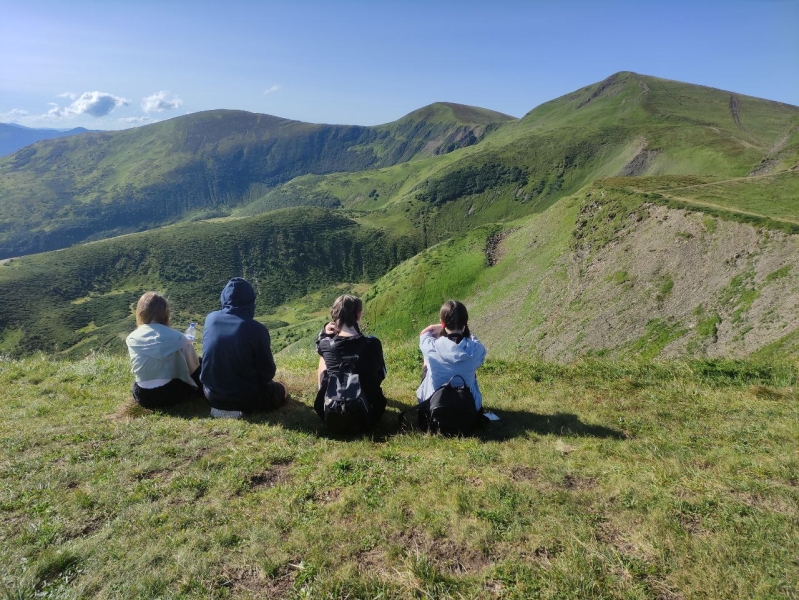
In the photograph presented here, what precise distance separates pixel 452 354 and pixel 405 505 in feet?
9.53

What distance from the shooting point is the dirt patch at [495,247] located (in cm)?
6034

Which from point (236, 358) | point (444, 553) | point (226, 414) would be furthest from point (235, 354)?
point (444, 553)

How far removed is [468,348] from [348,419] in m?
2.43

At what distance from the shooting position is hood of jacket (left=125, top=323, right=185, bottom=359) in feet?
27.5

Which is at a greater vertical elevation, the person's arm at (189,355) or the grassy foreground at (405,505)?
the person's arm at (189,355)

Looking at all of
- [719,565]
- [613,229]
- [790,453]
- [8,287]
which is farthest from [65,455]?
[8,287]

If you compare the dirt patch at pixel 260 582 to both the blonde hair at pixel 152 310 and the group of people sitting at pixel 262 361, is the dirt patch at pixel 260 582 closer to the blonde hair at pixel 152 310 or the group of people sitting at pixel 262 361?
the group of people sitting at pixel 262 361

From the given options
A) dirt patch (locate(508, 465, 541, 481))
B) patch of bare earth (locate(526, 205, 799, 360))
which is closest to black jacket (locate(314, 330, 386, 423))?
dirt patch (locate(508, 465, 541, 481))

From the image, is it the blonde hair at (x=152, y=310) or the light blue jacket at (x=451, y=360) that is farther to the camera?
the blonde hair at (x=152, y=310)

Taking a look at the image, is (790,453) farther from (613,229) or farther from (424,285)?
(424,285)

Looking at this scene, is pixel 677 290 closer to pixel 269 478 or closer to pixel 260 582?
pixel 269 478

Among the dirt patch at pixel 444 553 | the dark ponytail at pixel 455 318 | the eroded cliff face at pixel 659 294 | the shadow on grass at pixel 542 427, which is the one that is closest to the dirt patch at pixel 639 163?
the eroded cliff face at pixel 659 294

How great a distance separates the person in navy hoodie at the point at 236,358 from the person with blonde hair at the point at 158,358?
79 cm

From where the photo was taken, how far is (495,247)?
210 ft
